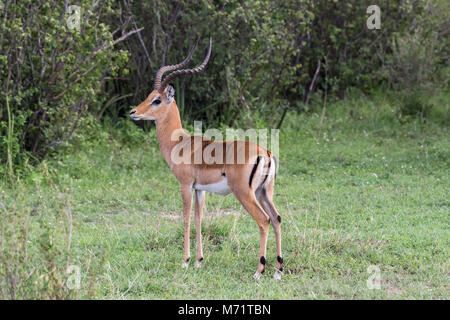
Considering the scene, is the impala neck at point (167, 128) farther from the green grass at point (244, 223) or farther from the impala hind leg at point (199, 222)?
the green grass at point (244, 223)

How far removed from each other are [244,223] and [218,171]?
1461mm

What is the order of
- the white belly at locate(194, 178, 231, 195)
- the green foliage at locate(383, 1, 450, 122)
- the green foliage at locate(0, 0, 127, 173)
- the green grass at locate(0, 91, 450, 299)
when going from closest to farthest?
1. the green grass at locate(0, 91, 450, 299)
2. the white belly at locate(194, 178, 231, 195)
3. the green foliage at locate(0, 0, 127, 173)
4. the green foliage at locate(383, 1, 450, 122)

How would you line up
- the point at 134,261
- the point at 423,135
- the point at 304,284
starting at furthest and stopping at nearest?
the point at 423,135 → the point at 134,261 → the point at 304,284

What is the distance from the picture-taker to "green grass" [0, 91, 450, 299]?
4.28 meters

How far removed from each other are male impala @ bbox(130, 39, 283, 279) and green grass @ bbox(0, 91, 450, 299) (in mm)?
332

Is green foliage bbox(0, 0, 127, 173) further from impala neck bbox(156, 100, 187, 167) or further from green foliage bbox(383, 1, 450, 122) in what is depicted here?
green foliage bbox(383, 1, 450, 122)

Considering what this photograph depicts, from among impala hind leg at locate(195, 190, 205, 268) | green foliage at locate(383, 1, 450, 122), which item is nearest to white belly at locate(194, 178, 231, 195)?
impala hind leg at locate(195, 190, 205, 268)

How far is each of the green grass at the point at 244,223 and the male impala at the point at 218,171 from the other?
13.1 inches

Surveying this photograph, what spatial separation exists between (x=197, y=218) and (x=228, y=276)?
21.3 inches

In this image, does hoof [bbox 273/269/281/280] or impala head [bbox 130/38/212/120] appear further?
impala head [bbox 130/38/212/120]

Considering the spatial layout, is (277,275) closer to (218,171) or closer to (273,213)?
(273,213)
